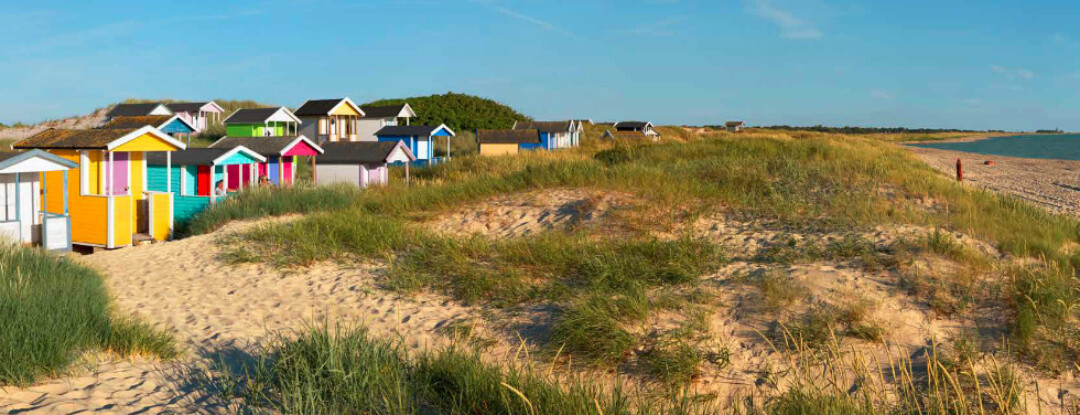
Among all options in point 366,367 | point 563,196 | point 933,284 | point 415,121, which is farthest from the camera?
point 415,121

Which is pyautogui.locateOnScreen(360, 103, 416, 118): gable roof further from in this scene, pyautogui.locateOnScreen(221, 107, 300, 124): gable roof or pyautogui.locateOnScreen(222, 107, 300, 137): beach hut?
pyautogui.locateOnScreen(221, 107, 300, 124): gable roof

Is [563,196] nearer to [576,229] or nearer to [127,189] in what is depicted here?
[576,229]

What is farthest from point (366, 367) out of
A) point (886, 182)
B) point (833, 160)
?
point (833, 160)

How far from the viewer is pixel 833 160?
1538 cm

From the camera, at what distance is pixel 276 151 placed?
21234 mm

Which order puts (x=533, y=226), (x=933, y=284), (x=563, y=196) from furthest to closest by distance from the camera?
(x=563, y=196) → (x=533, y=226) → (x=933, y=284)

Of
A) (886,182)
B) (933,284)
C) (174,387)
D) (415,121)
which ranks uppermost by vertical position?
(415,121)

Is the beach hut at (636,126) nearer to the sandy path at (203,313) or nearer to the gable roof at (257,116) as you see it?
the gable roof at (257,116)

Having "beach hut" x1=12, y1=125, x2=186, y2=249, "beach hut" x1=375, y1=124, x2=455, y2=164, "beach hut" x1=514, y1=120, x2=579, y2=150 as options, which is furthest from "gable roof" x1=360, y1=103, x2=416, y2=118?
"beach hut" x1=12, y1=125, x2=186, y2=249

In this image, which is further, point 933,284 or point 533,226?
point 533,226

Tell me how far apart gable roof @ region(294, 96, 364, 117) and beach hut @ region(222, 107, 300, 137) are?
0.62m

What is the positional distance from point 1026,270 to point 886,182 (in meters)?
5.60

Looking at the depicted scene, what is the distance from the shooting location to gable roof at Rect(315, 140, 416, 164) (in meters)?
24.2

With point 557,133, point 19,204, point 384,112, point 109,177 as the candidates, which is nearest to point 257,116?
point 384,112
